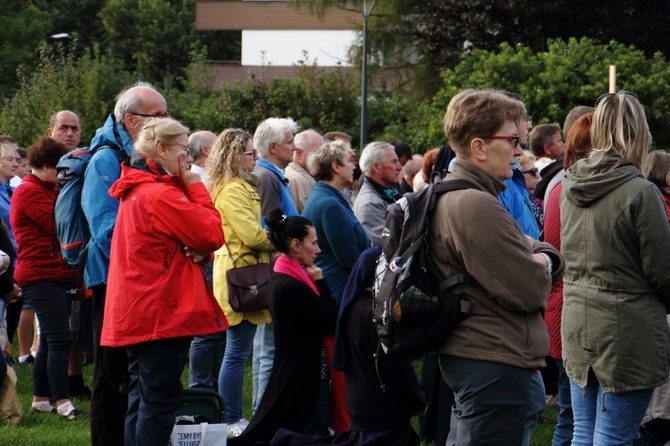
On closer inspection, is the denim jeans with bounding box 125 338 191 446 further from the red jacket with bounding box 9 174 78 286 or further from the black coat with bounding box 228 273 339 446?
the red jacket with bounding box 9 174 78 286

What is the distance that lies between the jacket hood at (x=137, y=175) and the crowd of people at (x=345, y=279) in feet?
0.04

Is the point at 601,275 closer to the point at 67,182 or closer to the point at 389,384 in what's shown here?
the point at 389,384

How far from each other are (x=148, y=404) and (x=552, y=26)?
2936 centimetres

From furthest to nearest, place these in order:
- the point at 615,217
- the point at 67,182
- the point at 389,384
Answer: the point at 67,182
the point at 389,384
the point at 615,217

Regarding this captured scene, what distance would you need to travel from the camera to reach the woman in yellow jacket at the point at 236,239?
7.52 m

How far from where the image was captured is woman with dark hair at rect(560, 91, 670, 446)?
4.76 meters

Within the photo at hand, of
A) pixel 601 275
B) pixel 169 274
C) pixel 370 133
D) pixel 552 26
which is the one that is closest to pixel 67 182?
pixel 169 274

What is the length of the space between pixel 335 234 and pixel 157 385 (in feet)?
8.07

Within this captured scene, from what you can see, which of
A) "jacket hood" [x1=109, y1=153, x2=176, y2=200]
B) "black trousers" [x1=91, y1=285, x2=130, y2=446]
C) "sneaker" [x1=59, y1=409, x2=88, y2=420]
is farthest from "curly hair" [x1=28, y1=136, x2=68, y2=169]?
"jacket hood" [x1=109, y1=153, x2=176, y2=200]

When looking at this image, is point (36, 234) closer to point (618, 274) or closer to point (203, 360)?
point (203, 360)

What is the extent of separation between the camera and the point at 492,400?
13.2 feet

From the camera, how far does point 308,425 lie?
275 inches

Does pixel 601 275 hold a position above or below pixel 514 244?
below

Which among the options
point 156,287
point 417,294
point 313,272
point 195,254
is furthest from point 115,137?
point 417,294
